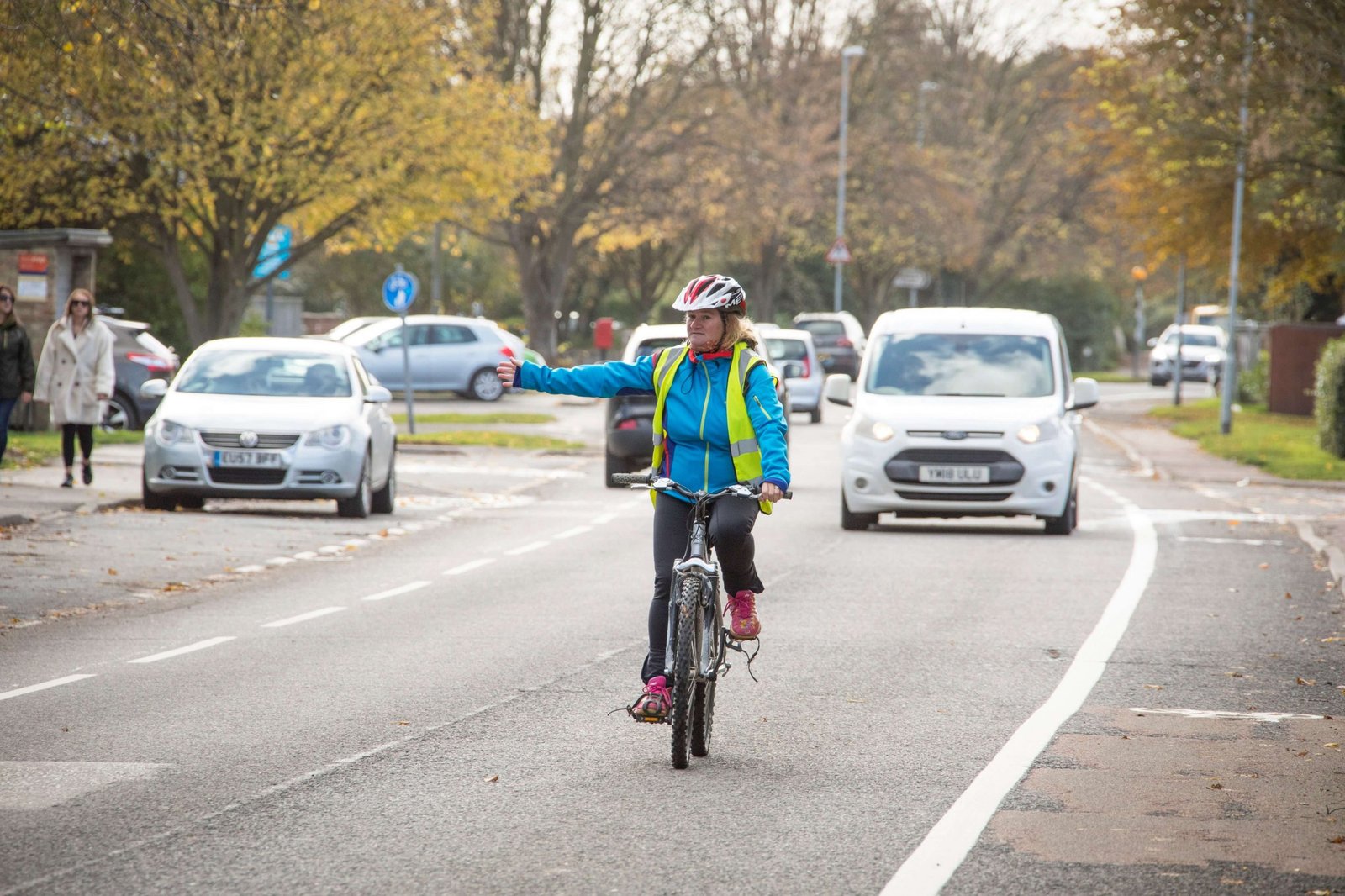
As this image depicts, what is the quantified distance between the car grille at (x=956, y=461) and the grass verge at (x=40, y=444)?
30.8ft

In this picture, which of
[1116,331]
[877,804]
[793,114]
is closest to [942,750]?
Result: [877,804]

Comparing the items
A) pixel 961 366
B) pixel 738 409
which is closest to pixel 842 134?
pixel 961 366

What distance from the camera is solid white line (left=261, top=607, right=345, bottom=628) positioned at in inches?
456

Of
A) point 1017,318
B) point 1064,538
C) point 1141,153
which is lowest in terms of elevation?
point 1064,538

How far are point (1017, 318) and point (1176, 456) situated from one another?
39.5ft

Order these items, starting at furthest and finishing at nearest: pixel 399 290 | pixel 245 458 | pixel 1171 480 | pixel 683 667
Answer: pixel 399 290 → pixel 1171 480 → pixel 245 458 → pixel 683 667

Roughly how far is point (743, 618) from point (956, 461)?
974 centimetres

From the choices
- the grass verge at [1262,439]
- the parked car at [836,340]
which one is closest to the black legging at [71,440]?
the grass verge at [1262,439]

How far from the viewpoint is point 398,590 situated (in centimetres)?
1335

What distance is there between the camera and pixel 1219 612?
12.5 m

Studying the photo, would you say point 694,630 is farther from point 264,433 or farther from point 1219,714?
point 264,433

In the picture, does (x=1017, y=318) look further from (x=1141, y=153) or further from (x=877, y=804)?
(x=1141, y=153)

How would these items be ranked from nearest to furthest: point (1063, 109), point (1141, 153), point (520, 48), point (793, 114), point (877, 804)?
1. point (877, 804)
2. point (1141, 153)
3. point (520, 48)
4. point (793, 114)
5. point (1063, 109)

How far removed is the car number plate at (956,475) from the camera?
1733 centimetres
